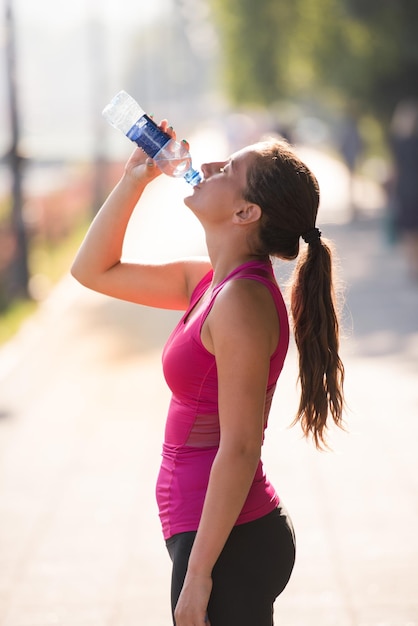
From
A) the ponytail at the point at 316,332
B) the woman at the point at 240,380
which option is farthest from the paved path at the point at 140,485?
the woman at the point at 240,380

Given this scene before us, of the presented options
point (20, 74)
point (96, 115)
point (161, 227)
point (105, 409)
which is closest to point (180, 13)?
point (96, 115)

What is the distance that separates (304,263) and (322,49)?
795 inches

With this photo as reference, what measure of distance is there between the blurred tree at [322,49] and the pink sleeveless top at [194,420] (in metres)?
15.7

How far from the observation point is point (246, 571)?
2.46m

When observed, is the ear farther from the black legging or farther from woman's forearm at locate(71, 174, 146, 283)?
the black legging

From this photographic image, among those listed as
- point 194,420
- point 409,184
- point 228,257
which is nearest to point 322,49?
point 409,184

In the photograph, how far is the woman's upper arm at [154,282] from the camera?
2.99m

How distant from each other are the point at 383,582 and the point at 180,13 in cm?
9541

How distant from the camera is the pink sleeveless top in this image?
246cm

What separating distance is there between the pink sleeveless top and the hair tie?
4.3 inches

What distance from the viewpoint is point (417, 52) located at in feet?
57.2

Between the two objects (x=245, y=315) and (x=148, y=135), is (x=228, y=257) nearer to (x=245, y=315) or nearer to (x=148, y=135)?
(x=245, y=315)

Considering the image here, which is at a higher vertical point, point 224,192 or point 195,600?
point 224,192

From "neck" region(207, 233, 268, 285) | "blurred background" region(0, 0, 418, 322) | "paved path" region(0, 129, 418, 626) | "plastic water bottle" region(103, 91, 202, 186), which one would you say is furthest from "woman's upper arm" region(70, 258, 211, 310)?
"blurred background" region(0, 0, 418, 322)
